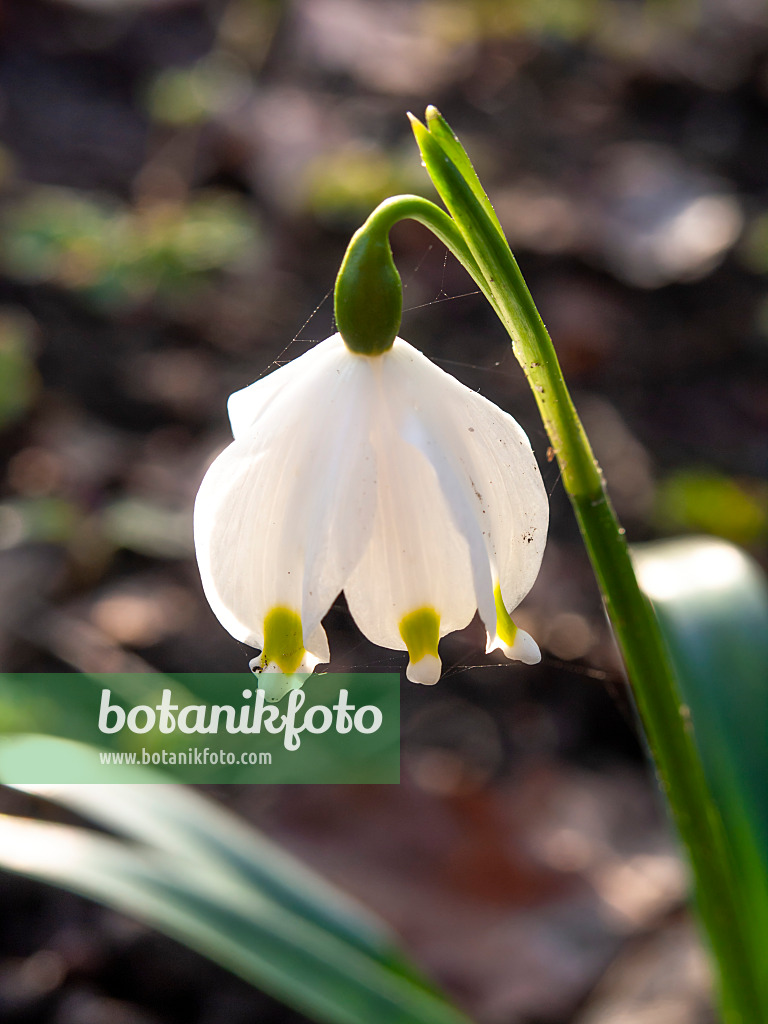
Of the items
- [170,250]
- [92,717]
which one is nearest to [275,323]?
[170,250]

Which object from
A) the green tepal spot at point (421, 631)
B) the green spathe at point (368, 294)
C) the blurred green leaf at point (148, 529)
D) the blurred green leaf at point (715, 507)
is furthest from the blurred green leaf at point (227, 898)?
the blurred green leaf at point (715, 507)

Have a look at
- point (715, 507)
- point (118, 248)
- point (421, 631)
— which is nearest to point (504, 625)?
point (421, 631)

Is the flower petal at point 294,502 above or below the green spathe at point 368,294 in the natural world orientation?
below

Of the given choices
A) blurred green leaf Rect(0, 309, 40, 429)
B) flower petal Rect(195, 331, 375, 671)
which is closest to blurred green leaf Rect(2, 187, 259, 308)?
blurred green leaf Rect(0, 309, 40, 429)

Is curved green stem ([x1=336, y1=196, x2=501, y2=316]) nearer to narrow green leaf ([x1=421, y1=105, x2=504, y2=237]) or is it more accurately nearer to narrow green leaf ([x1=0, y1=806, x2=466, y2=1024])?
narrow green leaf ([x1=421, y1=105, x2=504, y2=237])

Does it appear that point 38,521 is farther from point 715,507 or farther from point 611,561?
point 611,561

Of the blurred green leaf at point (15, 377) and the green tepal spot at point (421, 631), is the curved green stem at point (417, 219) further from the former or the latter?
the blurred green leaf at point (15, 377)

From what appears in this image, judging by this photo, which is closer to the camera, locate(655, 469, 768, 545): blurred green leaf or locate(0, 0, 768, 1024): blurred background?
locate(0, 0, 768, 1024): blurred background
